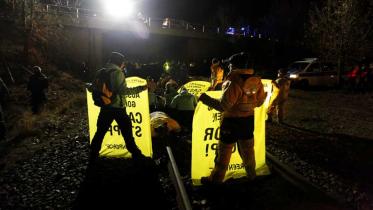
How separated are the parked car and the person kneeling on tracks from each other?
61.6 feet

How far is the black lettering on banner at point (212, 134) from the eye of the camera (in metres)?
5.73

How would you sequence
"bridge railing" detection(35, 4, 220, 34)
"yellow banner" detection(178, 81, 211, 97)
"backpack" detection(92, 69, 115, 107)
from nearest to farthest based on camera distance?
"backpack" detection(92, 69, 115, 107) < "yellow banner" detection(178, 81, 211, 97) < "bridge railing" detection(35, 4, 220, 34)

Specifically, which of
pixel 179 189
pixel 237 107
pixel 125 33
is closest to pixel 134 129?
pixel 179 189

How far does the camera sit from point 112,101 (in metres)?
6.22

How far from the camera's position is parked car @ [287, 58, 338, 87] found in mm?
23328

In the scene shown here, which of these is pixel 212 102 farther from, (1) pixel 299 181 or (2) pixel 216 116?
(1) pixel 299 181

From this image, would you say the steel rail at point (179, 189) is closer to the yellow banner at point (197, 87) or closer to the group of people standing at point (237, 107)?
the group of people standing at point (237, 107)

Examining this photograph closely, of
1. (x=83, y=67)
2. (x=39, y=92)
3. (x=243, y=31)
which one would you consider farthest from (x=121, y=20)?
(x=243, y=31)

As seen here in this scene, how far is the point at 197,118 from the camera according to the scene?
5633 mm

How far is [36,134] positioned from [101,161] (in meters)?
3.74

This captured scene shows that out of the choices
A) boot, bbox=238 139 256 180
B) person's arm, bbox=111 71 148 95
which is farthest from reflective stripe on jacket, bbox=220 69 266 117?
person's arm, bbox=111 71 148 95

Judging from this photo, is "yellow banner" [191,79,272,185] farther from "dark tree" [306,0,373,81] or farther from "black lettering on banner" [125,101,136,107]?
"dark tree" [306,0,373,81]

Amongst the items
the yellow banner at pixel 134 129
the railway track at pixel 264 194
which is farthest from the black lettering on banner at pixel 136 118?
the railway track at pixel 264 194

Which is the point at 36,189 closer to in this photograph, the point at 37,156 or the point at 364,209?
the point at 37,156
